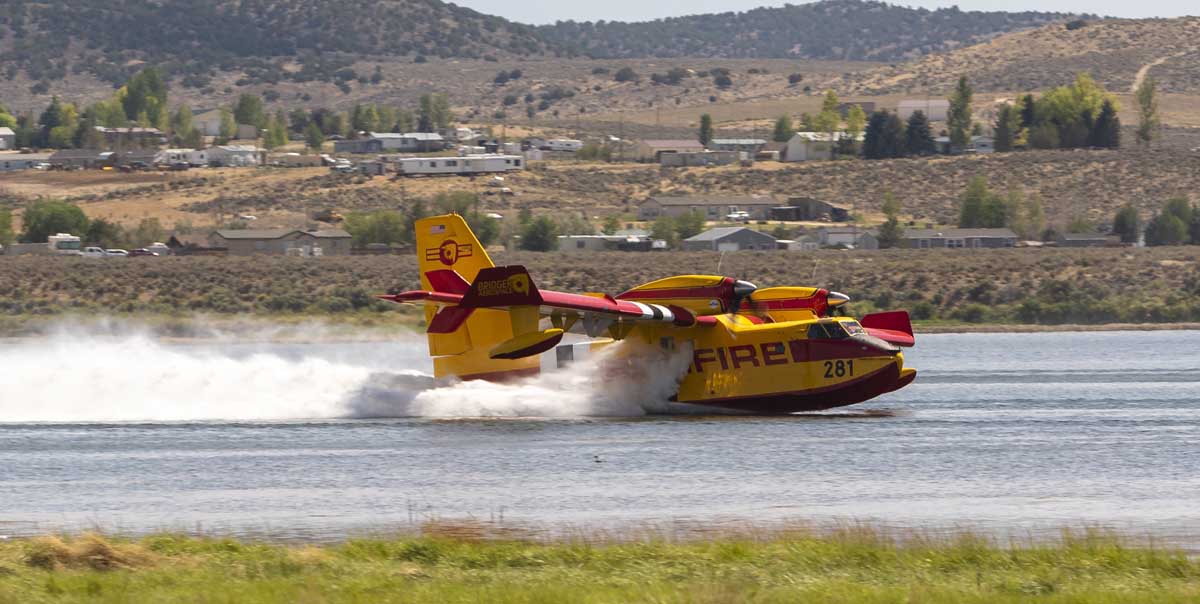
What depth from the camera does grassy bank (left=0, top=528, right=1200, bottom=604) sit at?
1551cm

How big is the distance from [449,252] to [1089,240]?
68.5m

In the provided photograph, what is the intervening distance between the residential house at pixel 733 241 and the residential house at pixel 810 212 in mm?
17195

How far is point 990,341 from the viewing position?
2618 inches

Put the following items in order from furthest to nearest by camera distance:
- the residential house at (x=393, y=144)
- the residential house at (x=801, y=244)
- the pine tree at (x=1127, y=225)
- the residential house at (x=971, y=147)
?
the residential house at (x=393, y=144)
the residential house at (x=971, y=147)
the pine tree at (x=1127, y=225)
the residential house at (x=801, y=244)

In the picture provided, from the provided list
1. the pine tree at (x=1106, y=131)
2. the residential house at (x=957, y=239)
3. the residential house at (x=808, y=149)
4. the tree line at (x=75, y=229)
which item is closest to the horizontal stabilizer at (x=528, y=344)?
the residential house at (x=957, y=239)

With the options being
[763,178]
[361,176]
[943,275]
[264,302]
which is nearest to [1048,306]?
[943,275]

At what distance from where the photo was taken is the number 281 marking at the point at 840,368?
1359 inches

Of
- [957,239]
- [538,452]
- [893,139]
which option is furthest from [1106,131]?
[538,452]

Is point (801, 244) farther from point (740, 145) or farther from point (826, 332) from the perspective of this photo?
point (740, 145)

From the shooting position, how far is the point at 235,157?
157625 millimetres

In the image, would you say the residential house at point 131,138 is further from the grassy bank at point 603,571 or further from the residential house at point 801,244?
the grassy bank at point 603,571

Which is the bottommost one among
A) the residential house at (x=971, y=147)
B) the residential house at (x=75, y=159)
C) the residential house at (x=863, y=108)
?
the residential house at (x=75, y=159)

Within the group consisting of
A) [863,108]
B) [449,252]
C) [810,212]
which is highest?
[449,252]

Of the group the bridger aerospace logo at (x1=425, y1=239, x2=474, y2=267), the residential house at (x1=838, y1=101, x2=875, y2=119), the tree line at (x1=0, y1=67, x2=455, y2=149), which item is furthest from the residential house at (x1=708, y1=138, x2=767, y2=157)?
the bridger aerospace logo at (x1=425, y1=239, x2=474, y2=267)
